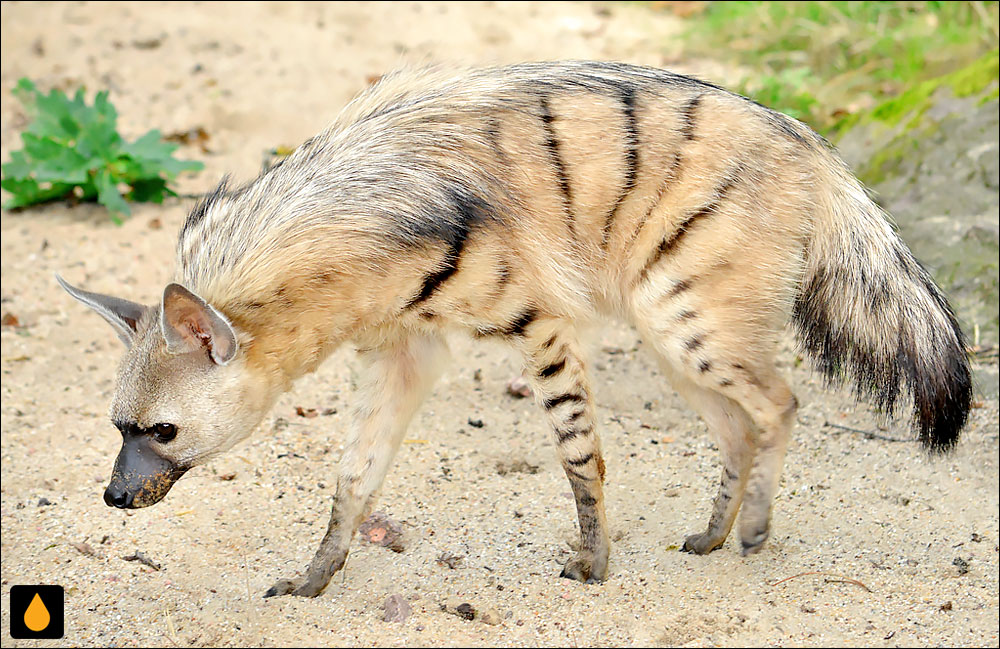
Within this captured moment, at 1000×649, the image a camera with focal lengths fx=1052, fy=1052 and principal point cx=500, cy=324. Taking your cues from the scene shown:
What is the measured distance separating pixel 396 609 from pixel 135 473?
90cm

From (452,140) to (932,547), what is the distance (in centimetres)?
216

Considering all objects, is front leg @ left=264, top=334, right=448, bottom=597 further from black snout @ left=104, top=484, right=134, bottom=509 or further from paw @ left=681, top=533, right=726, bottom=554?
paw @ left=681, top=533, right=726, bottom=554

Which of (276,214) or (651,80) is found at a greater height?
(651,80)

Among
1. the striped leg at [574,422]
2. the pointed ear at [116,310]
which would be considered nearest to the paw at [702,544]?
the striped leg at [574,422]

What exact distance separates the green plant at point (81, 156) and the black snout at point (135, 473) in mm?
2720

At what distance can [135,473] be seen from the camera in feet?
10.5

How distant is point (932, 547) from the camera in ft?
12.0

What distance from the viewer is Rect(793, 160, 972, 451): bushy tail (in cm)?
345

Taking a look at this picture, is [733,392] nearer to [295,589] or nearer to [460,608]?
[460,608]

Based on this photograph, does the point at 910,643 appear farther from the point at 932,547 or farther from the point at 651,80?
the point at 651,80

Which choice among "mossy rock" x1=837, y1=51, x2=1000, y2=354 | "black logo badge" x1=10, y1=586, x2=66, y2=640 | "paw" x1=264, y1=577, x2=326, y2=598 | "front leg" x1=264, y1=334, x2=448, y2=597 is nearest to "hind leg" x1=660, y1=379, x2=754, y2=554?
"front leg" x1=264, y1=334, x2=448, y2=597

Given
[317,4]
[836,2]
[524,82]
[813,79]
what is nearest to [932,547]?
[524,82]

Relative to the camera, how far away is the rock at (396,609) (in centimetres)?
326

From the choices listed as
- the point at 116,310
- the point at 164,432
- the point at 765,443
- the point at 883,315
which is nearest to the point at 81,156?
the point at 116,310
